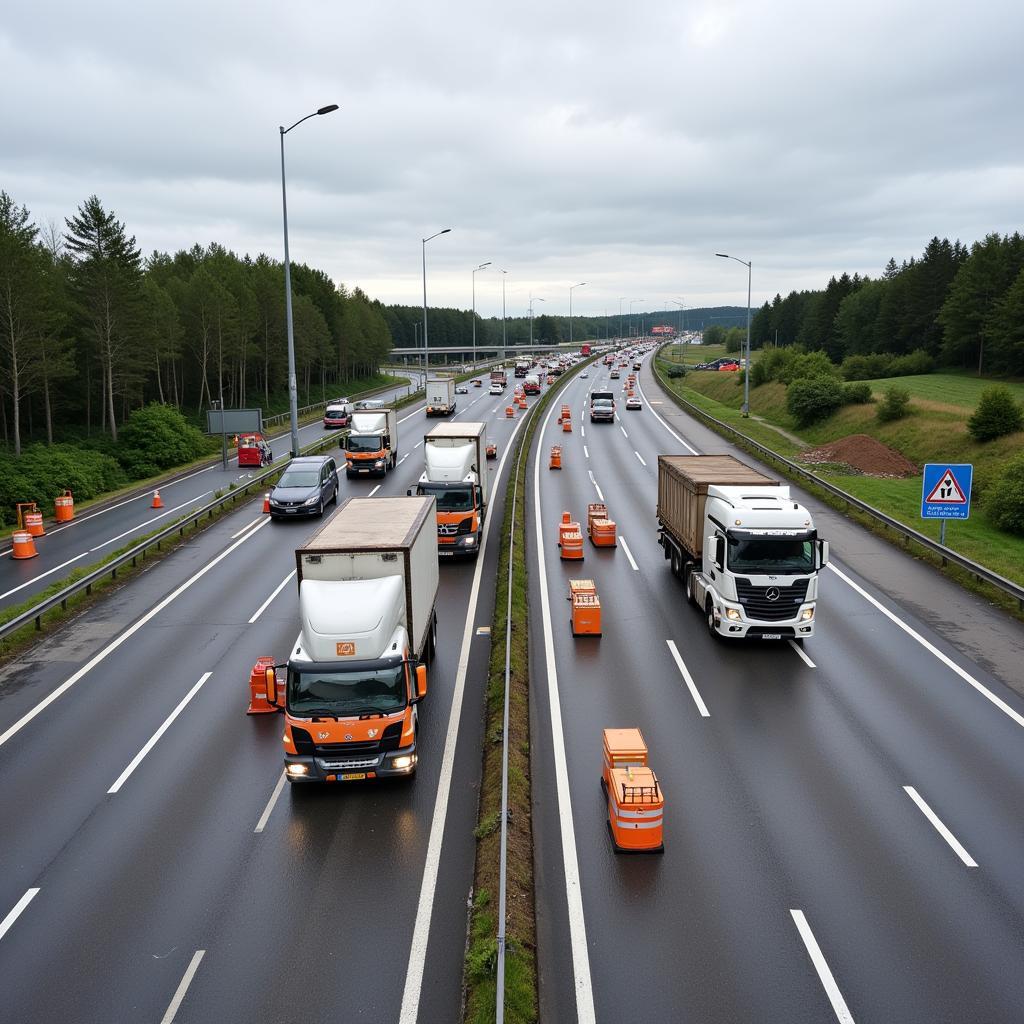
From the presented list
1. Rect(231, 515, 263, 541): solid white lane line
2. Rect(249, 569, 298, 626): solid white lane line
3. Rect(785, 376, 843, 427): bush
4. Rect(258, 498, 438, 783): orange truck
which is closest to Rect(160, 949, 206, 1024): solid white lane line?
Rect(258, 498, 438, 783): orange truck

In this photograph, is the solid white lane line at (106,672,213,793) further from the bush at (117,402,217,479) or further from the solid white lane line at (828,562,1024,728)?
the bush at (117,402,217,479)

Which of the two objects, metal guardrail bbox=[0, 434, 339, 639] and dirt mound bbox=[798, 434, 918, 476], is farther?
dirt mound bbox=[798, 434, 918, 476]

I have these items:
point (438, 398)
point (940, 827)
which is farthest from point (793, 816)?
point (438, 398)

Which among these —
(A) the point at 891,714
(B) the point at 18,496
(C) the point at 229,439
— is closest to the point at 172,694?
(A) the point at 891,714

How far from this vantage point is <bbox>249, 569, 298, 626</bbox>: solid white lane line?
21.5 meters

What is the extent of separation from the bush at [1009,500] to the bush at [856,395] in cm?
2261

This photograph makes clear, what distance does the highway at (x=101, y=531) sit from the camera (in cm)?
2620

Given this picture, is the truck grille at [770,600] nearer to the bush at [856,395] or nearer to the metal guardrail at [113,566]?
the metal guardrail at [113,566]

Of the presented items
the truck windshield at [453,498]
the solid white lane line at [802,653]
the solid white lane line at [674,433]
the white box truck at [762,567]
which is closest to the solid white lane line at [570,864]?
the white box truck at [762,567]

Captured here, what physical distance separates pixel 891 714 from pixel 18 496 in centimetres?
3624

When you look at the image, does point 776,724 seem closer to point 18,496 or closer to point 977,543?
point 977,543

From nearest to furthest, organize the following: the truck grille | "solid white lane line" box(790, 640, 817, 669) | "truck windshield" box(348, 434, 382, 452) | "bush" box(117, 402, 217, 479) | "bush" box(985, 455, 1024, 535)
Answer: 1. "solid white lane line" box(790, 640, 817, 669)
2. the truck grille
3. "bush" box(985, 455, 1024, 535)
4. "truck windshield" box(348, 434, 382, 452)
5. "bush" box(117, 402, 217, 479)

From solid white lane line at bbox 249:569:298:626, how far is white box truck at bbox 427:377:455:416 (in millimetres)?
42402

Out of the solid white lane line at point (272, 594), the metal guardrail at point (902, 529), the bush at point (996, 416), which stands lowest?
the solid white lane line at point (272, 594)
